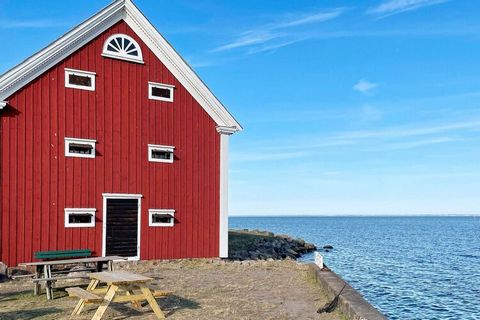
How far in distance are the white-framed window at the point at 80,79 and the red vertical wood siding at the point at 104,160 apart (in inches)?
6.1

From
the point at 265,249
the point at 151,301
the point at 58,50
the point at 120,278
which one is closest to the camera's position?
the point at 120,278

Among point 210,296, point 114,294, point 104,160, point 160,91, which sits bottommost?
point 210,296

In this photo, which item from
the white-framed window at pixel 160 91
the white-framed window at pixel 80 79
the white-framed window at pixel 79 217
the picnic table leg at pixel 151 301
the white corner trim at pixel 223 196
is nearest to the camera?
the picnic table leg at pixel 151 301

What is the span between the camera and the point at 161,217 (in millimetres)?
17406

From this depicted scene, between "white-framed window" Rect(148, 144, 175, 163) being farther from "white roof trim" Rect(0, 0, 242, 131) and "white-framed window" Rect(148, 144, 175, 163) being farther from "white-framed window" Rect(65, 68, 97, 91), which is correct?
"white-framed window" Rect(65, 68, 97, 91)

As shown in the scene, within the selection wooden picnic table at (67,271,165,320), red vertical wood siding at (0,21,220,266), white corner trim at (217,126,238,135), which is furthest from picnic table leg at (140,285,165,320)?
white corner trim at (217,126,238,135)

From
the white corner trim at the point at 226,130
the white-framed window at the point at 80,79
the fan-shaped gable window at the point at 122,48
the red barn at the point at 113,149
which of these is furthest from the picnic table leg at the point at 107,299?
the white corner trim at the point at 226,130

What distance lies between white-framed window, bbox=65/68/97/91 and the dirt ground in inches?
237

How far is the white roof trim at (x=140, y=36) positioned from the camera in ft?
49.4

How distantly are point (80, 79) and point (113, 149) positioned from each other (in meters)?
2.53

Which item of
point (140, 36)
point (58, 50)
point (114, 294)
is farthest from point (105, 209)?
point (114, 294)

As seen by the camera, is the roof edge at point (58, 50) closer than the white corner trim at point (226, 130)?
Yes

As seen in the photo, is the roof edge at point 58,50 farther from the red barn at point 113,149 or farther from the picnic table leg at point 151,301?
the picnic table leg at point 151,301

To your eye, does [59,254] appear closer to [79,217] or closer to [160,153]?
[79,217]
